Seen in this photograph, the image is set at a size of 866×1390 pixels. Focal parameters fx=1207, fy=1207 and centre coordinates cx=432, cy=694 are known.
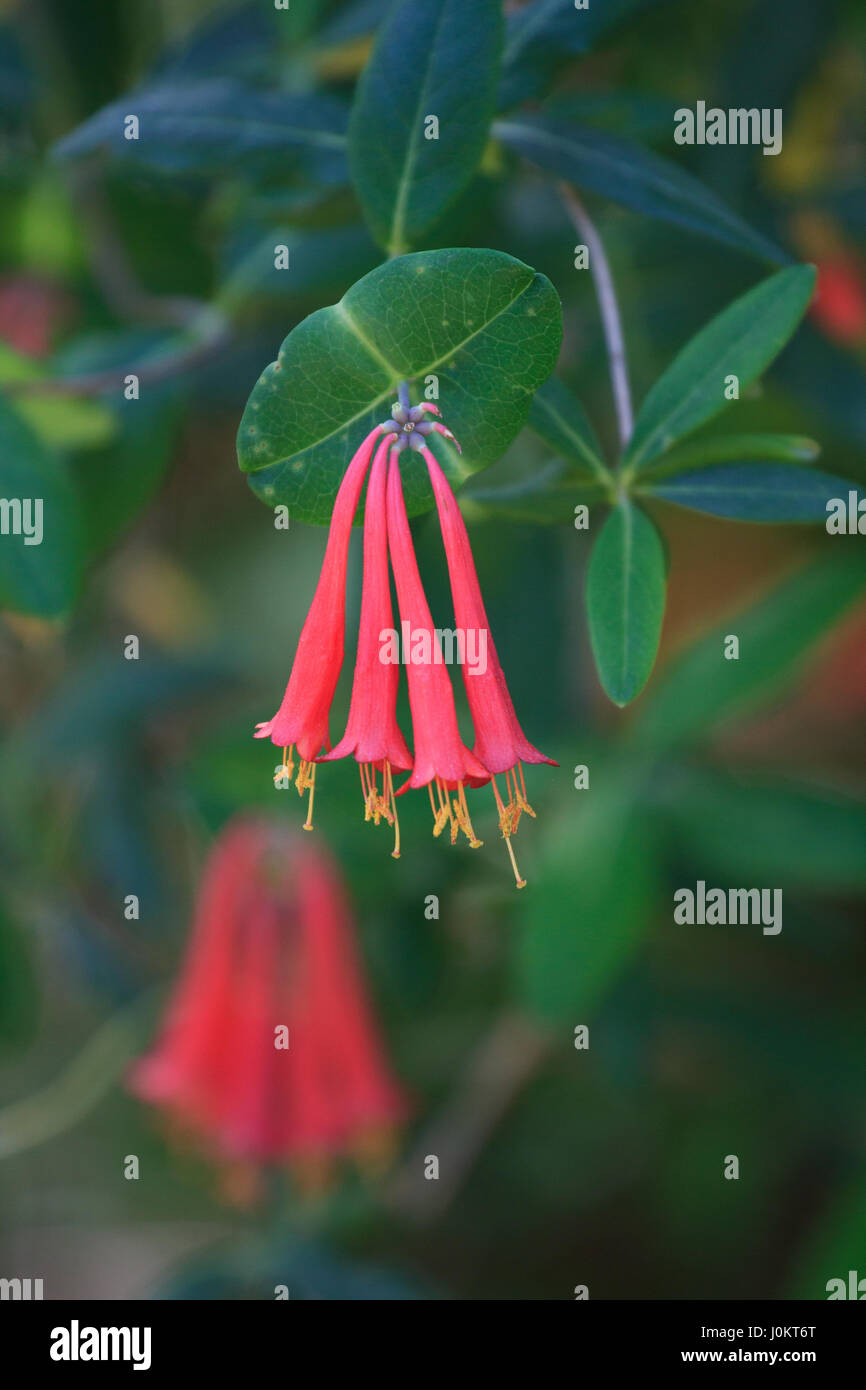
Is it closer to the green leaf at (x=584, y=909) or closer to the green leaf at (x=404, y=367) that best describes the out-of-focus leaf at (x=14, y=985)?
the green leaf at (x=584, y=909)

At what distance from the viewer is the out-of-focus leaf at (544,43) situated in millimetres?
602

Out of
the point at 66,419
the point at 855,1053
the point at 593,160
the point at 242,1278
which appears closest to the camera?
the point at 593,160

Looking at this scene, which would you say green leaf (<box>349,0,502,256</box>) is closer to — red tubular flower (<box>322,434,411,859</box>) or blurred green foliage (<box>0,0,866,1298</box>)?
blurred green foliage (<box>0,0,866,1298</box>)

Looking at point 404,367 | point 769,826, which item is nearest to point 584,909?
point 769,826

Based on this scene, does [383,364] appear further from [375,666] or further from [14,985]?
[14,985]

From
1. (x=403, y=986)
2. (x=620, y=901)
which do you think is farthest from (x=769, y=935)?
(x=620, y=901)

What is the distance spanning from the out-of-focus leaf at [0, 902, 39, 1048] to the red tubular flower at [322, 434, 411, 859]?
86 centimetres

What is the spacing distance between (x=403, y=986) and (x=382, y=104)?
92 cm

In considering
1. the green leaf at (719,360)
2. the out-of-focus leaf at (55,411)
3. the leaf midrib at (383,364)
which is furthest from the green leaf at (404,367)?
the out-of-focus leaf at (55,411)

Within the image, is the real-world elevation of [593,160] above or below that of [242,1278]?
above

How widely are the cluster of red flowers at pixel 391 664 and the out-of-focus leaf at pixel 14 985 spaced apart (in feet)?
2.78

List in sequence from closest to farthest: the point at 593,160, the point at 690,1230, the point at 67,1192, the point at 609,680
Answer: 1. the point at 609,680
2. the point at 593,160
3. the point at 690,1230
4. the point at 67,1192
